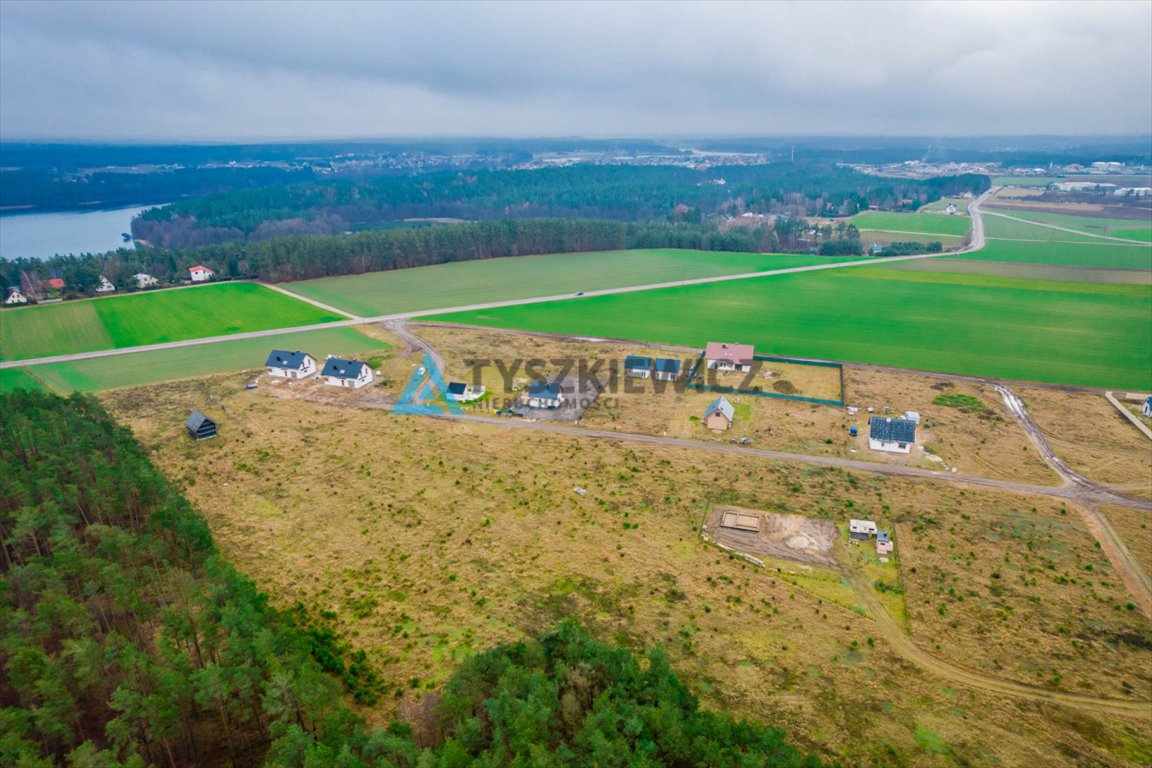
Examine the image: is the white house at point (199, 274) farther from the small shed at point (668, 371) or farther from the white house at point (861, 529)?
the white house at point (861, 529)

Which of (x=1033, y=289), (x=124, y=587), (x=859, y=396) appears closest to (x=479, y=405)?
(x=124, y=587)

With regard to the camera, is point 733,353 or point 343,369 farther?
point 733,353

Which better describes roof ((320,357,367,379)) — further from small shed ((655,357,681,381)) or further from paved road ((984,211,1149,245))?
paved road ((984,211,1149,245))

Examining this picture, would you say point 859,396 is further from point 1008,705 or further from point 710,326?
point 1008,705

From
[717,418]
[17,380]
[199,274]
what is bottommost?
[717,418]

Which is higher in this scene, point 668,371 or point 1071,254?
point 1071,254

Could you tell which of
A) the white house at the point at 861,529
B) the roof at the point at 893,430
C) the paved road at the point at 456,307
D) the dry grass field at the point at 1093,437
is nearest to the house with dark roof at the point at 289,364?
the paved road at the point at 456,307

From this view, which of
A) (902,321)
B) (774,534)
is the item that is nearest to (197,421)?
(774,534)

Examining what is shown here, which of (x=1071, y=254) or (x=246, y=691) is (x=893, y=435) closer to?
(x=246, y=691)
